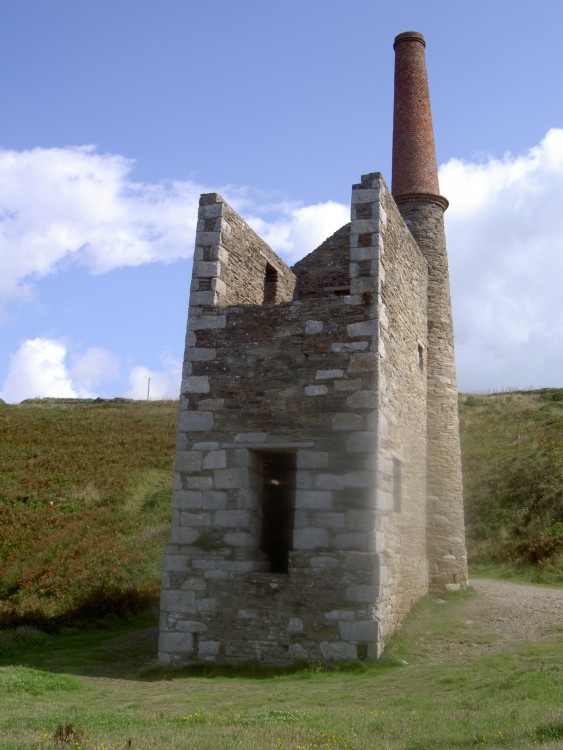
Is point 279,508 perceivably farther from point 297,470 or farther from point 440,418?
point 440,418

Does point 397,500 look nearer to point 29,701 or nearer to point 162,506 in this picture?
point 29,701

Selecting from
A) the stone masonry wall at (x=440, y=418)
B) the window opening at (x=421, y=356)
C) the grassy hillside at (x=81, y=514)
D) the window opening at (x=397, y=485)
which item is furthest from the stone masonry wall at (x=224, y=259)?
the grassy hillside at (x=81, y=514)

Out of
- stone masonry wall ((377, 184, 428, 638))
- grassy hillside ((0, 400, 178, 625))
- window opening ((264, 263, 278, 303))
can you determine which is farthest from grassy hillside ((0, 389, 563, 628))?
window opening ((264, 263, 278, 303))

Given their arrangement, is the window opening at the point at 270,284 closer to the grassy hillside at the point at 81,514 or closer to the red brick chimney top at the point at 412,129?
the red brick chimney top at the point at 412,129

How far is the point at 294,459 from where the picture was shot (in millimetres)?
12672

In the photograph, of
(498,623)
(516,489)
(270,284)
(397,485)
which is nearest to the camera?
(498,623)

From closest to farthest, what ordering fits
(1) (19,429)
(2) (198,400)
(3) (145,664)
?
(3) (145,664) < (2) (198,400) < (1) (19,429)

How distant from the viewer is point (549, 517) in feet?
61.9

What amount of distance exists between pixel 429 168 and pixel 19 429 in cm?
2038

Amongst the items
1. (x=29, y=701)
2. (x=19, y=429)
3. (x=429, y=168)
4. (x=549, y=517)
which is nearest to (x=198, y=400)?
(x=29, y=701)

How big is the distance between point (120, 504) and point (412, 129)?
12580mm

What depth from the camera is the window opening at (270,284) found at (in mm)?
14164

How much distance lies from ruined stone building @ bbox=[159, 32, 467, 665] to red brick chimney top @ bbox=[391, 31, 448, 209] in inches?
119

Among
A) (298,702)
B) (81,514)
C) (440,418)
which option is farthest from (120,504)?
(298,702)
